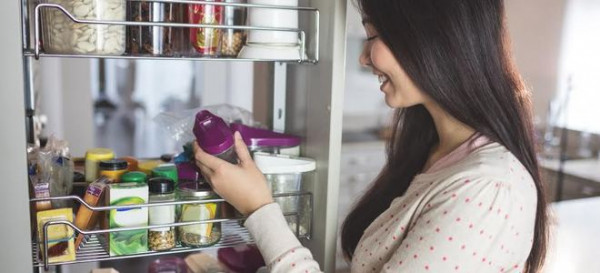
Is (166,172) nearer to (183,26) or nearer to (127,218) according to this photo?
(127,218)

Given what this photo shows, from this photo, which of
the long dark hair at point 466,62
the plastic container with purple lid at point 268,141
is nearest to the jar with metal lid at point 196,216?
the plastic container with purple lid at point 268,141

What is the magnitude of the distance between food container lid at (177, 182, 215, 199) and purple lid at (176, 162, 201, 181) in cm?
2

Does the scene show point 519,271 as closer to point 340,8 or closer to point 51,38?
point 340,8

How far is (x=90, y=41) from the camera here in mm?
721

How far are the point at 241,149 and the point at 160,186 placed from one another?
12 centimetres

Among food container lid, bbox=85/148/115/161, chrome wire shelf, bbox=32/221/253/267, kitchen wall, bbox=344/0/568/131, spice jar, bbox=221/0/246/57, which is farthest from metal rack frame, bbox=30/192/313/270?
kitchen wall, bbox=344/0/568/131

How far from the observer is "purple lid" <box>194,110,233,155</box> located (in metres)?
0.80

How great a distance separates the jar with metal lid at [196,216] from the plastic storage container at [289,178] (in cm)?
9

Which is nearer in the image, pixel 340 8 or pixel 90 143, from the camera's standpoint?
pixel 340 8

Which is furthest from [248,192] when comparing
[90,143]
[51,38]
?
[90,143]

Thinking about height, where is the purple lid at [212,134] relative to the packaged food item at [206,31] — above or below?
below

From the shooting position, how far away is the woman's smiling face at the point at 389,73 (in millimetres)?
765

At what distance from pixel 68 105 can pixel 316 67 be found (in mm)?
1800

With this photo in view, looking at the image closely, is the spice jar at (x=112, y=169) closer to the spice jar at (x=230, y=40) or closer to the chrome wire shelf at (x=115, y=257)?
the chrome wire shelf at (x=115, y=257)
